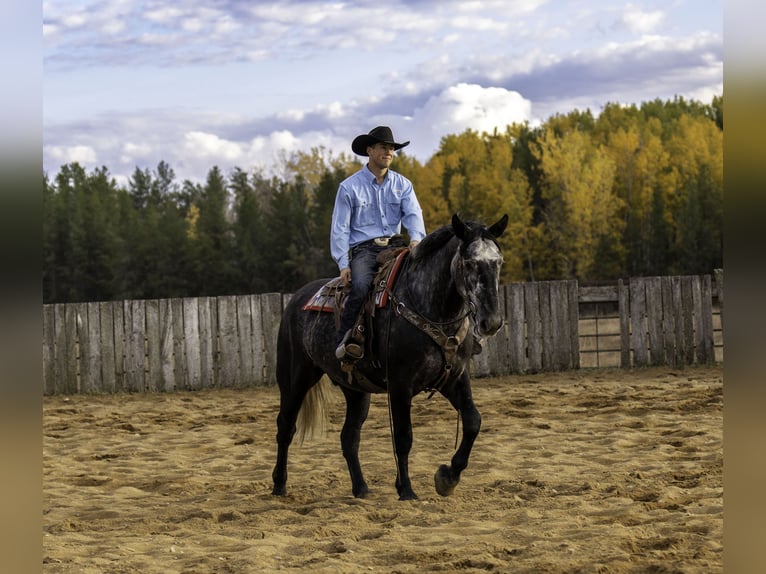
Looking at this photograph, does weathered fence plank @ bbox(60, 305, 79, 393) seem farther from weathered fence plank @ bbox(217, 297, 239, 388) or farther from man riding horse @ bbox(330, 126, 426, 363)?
man riding horse @ bbox(330, 126, 426, 363)

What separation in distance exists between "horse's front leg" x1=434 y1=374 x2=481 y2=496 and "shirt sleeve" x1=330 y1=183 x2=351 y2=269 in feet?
4.18

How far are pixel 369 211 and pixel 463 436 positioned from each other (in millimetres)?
1861

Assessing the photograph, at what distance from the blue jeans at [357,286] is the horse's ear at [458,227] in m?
1.03

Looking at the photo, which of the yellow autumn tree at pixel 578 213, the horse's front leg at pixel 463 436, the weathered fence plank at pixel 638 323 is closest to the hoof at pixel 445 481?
the horse's front leg at pixel 463 436

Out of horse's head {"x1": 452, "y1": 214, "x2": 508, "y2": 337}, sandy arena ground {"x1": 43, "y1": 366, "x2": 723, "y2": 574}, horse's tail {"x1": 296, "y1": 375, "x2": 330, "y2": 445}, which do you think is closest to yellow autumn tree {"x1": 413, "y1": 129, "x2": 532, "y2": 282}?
sandy arena ground {"x1": 43, "y1": 366, "x2": 723, "y2": 574}

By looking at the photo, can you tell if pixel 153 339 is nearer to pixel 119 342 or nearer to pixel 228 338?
pixel 119 342

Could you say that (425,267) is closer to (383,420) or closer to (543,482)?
(543,482)

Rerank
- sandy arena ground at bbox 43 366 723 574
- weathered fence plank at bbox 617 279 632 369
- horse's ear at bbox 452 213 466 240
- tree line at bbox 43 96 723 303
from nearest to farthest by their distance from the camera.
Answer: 1. sandy arena ground at bbox 43 366 723 574
2. horse's ear at bbox 452 213 466 240
3. weathered fence plank at bbox 617 279 632 369
4. tree line at bbox 43 96 723 303

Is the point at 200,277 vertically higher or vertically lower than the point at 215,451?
higher

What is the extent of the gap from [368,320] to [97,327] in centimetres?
1092

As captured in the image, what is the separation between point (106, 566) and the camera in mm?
5027

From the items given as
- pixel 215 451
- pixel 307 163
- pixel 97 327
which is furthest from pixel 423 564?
pixel 307 163

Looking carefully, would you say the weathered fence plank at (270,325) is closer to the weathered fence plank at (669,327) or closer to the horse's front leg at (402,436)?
the weathered fence plank at (669,327)

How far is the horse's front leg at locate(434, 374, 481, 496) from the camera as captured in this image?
6.23 m
